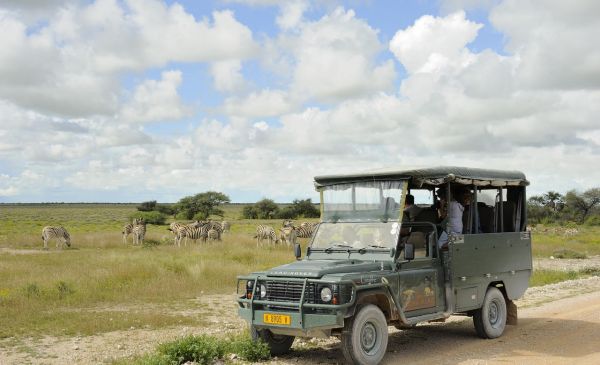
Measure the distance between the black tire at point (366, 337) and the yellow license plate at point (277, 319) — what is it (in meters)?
0.78

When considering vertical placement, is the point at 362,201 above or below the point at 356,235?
above

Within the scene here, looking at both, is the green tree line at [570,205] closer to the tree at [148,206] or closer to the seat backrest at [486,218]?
the tree at [148,206]

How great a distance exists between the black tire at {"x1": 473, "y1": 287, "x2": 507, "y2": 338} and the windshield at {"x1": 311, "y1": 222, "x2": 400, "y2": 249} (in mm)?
2719

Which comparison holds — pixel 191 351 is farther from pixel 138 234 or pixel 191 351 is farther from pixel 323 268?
pixel 138 234

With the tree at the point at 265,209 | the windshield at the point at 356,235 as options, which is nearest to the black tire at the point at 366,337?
the windshield at the point at 356,235

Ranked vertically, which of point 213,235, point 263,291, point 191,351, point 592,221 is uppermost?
point 592,221

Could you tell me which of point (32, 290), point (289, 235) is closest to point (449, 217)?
point (32, 290)

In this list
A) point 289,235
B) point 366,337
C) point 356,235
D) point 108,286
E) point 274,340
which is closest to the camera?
point 366,337

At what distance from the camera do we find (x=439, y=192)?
39.0 feet

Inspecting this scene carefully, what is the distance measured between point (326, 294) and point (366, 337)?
3.35 ft

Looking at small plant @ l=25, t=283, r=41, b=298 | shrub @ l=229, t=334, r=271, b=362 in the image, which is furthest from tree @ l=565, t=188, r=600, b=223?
shrub @ l=229, t=334, r=271, b=362

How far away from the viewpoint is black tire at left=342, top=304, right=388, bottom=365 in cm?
904

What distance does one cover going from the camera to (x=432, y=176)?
35.1ft

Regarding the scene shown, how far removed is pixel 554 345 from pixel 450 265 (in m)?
2.21
